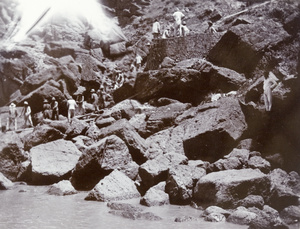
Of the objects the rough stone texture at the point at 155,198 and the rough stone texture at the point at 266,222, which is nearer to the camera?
the rough stone texture at the point at 266,222

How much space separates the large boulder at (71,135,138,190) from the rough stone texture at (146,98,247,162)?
1324 millimetres

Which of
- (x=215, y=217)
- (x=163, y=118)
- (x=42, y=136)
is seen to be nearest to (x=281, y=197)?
(x=215, y=217)

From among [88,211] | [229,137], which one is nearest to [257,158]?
[229,137]

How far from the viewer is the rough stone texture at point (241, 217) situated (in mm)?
7094

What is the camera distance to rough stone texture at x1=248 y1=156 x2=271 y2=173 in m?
9.94

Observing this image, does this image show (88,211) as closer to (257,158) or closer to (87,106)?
(257,158)

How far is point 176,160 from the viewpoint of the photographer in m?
10.4

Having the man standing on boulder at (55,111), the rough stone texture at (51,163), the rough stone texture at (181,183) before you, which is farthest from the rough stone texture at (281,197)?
the man standing on boulder at (55,111)

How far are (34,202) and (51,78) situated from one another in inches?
617

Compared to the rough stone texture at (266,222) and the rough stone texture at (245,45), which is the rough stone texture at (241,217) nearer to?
the rough stone texture at (266,222)

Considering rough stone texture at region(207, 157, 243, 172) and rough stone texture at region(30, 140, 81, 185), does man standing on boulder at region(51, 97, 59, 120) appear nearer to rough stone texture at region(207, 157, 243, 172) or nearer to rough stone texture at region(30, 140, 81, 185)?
rough stone texture at region(30, 140, 81, 185)

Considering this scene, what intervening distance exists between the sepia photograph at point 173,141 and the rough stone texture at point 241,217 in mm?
19

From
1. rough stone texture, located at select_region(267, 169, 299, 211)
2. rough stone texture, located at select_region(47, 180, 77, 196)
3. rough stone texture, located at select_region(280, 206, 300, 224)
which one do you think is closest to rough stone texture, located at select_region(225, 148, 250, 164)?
rough stone texture, located at select_region(267, 169, 299, 211)

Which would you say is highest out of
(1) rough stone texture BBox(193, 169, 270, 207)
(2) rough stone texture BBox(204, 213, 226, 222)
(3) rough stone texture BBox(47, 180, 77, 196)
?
(1) rough stone texture BBox(193, 169, 270, 207)
